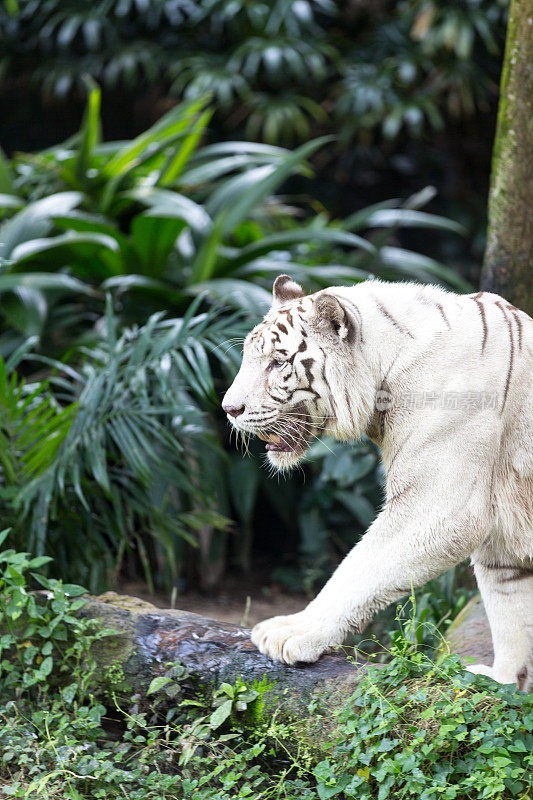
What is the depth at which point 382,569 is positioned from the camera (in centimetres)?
232

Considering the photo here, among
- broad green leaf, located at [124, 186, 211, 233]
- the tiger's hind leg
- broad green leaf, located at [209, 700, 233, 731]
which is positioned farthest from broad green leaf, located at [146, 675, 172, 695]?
broad green leaf, located at [124, 186, 211, 233]

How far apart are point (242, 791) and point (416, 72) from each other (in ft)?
24.7

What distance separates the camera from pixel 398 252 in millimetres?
5789

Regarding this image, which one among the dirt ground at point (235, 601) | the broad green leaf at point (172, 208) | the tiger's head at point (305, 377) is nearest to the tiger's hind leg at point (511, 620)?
the tiger's head at point (305, 377)

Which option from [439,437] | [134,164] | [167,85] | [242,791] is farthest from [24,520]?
[167,85]

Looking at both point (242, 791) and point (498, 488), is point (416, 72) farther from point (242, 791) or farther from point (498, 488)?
point (242, 791)

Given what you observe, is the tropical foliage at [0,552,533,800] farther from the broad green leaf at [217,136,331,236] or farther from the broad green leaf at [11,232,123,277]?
the broad green leaf at [217,136,331,236]

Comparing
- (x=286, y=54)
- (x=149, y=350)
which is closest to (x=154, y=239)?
(x=149, y=350)

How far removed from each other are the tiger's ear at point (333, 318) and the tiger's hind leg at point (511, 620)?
2.61 ft

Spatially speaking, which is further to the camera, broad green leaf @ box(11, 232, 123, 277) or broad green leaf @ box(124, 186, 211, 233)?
broad green leaf @ box(124, 186, 211, 233)

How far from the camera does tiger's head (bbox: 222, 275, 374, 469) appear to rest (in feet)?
8.05

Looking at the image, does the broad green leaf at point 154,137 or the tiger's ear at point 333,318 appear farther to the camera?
the broad green leaf at point 154,137

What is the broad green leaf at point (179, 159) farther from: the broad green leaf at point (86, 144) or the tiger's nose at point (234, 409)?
the tiger's nose at point (234, 409)

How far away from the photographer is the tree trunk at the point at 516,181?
11.8 ft
